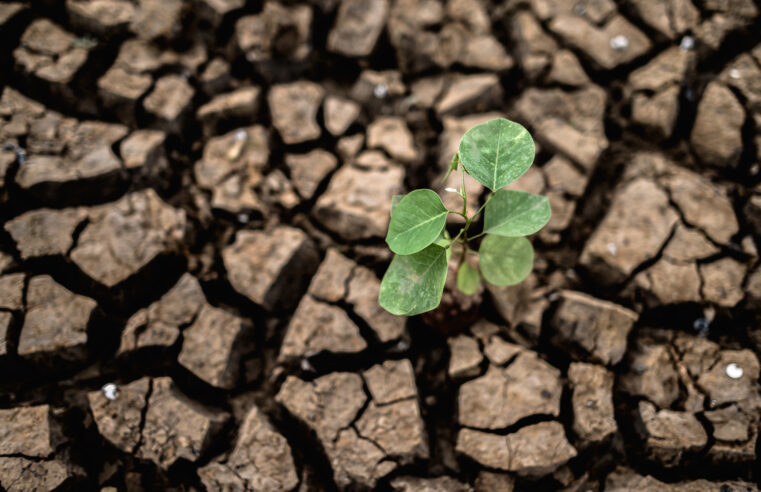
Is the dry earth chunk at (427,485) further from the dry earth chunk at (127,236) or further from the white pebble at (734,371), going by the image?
the dry earth chunk at (127,236)

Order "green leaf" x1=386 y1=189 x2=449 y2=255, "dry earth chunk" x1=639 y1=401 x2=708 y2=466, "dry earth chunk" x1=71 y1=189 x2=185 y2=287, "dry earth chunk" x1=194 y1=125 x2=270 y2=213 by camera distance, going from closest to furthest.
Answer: "green leaf" x1=386 y1=189 x2=449 y2=255, "dry earth chunk" x1=639 y1=401 x2=708 y2=466, "dry earth chunk" x1=71 y1=189 x2=185 y2=287, "dry earth chunk" x1=194 y1=125 x2=270 y2=213

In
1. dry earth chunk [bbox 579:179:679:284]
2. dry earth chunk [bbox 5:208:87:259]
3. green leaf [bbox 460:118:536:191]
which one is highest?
Result: green leaf [bbox 460:118:536:191]

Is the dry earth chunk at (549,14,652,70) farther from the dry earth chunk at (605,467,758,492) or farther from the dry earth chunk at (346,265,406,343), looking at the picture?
the dry earth chunk at (605,467,758,492)

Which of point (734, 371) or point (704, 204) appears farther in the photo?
point (704, 204)

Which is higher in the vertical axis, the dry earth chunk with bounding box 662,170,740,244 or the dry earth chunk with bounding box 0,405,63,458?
the dry earth chunk with bounding box 662,170,740,244

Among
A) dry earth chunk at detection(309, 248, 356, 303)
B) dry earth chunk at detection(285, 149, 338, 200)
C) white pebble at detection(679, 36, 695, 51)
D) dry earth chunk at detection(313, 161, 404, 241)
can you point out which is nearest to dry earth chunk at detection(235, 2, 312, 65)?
dry earth chunk at detection(285, 149, 338, 200)

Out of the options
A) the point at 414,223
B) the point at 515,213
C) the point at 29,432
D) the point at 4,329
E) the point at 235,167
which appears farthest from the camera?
the point at 235,167

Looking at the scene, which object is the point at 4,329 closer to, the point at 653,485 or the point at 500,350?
the point at 500,350

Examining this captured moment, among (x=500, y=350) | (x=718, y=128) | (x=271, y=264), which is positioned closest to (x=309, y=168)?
(x=271, y=264)
